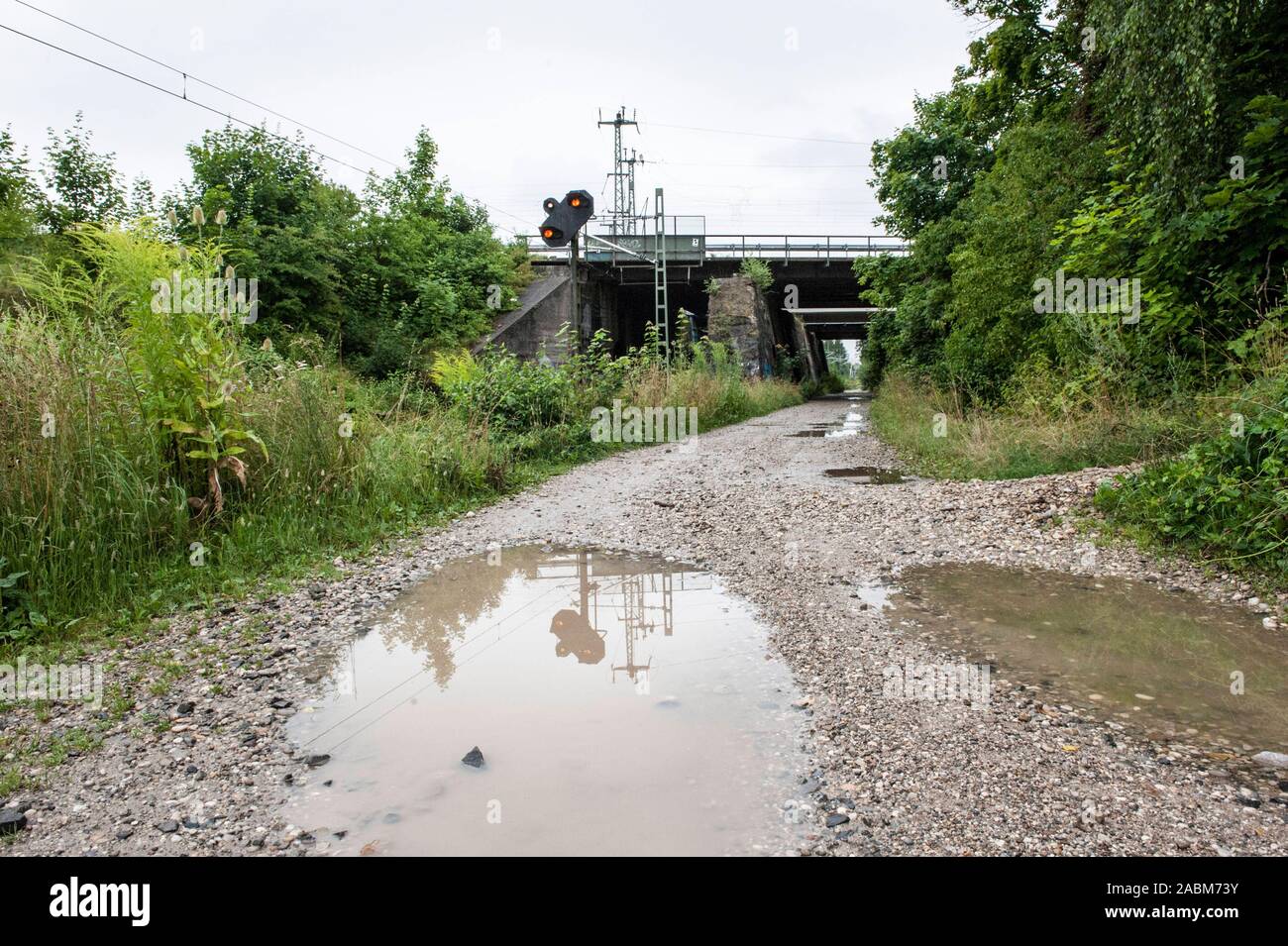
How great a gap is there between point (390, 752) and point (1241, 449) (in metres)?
6.01

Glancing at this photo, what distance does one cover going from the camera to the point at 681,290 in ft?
111

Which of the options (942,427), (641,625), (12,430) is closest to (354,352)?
(942,427)

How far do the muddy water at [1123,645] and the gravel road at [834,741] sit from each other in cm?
24

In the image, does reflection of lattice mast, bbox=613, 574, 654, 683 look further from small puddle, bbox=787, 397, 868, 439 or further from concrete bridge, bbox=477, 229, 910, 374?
concrete bridge, bbox=477, 229, 910, 374

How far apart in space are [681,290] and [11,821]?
32.6m

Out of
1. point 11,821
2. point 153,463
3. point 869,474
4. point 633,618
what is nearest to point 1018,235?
point 869,474

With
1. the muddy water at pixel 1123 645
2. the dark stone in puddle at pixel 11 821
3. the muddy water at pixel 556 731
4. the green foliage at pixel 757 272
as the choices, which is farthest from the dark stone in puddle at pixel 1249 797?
the green foliage at pixel 757 272

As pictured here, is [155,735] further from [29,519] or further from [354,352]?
[354,352]

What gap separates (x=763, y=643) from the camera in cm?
445

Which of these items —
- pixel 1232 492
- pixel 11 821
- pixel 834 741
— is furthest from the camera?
pixel 1232 492

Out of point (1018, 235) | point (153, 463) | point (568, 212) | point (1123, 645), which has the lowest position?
point (1123, 645)

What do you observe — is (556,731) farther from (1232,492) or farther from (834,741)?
(1232,492)

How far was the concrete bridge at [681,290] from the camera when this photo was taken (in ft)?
84.2

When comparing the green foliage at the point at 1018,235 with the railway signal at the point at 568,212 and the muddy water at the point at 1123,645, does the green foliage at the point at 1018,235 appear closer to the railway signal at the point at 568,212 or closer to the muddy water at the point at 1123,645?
the railway signal at the point at 568,212
